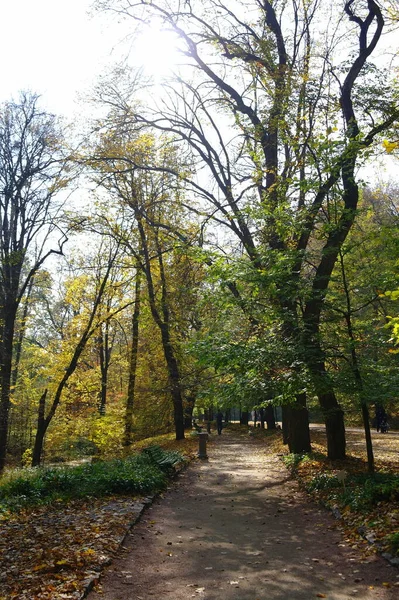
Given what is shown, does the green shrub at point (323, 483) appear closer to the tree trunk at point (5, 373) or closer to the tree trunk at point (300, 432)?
the tree trunk at point (300, 432)

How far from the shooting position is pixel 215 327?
15.4 metres

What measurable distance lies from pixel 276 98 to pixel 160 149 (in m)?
5.82

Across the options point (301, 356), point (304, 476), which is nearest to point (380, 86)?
point (301, 356)

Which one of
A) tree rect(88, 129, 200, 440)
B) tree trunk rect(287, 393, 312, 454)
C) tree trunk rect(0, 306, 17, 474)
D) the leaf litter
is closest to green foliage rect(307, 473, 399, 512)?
the leaf litter

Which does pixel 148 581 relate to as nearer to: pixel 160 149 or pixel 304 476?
pixel 304 476

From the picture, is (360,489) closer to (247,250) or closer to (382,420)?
(247,250)

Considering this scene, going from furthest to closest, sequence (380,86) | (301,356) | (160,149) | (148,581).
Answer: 1. (160,149)
2. (380,86)
3. (301,356)
4. (148,581)

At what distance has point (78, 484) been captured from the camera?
968 cm

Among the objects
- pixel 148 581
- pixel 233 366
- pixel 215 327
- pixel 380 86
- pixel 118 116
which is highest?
pixel 118 116

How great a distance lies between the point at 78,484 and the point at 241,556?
170 inches

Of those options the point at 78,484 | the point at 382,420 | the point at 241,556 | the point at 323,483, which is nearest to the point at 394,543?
the point at 241,556

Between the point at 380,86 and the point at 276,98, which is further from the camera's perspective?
the point at 276,98

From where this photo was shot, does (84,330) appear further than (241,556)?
Yes

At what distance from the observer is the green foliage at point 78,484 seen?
8880mm
